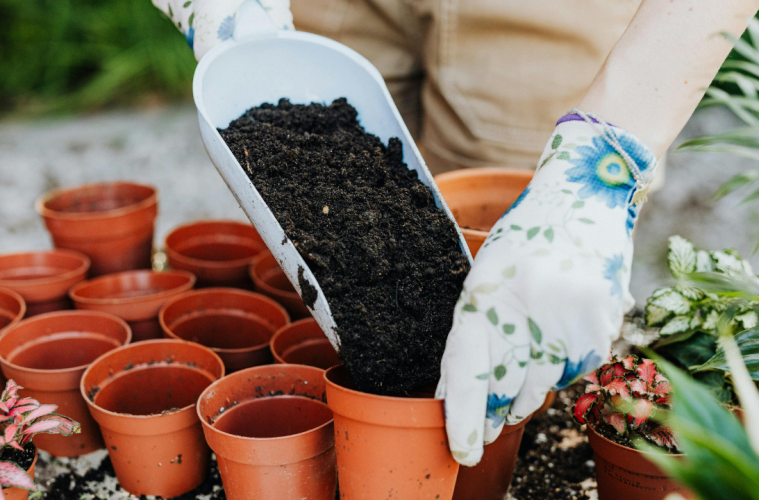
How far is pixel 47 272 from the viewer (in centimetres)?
160

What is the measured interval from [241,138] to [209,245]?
2.77 feet

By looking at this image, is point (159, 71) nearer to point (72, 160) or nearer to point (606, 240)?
point (72, 160)

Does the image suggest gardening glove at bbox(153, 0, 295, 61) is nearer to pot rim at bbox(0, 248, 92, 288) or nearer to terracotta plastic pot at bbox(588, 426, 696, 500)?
pot rim at bbox(0, 248, 92, 288)

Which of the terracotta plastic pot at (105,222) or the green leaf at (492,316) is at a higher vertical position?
the green leaf at (492,316)

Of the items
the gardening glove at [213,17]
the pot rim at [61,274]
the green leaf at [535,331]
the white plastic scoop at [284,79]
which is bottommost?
the pot rim at [61,274]

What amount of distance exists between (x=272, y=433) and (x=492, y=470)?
416mm

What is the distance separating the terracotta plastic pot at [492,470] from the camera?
1.01 metres

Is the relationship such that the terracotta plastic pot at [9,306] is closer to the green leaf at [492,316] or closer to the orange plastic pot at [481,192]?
the orange plastic pot at [481,192]

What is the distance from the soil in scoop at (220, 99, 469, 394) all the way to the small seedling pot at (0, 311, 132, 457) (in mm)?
598

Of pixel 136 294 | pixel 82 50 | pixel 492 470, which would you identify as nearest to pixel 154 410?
pixel 136 294

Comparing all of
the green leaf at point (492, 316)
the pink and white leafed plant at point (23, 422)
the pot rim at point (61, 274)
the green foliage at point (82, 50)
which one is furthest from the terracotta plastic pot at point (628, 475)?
the green foliage at point (82, 50)

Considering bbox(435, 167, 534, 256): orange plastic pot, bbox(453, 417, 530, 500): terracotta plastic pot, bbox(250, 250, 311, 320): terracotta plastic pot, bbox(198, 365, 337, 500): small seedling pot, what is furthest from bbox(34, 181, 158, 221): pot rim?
bbox(453, 417, 530, 500): terracotta plastic pot

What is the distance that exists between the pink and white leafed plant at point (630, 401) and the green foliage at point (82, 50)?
10.0 ft

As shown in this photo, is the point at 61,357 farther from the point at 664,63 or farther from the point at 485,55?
the point at 664,63
